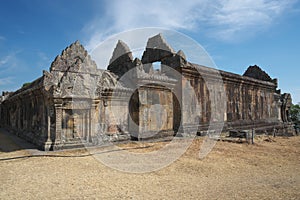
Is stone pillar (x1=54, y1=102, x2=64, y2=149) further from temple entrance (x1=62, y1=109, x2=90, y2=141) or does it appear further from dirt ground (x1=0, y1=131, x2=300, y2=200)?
dirt ground (x1=0, y1=131, x2=300, y2=200)

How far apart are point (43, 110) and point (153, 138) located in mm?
4215

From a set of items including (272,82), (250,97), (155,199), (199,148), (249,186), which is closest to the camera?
(155,199)

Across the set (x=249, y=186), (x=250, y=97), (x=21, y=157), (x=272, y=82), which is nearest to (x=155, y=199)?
(x=249, y=186)

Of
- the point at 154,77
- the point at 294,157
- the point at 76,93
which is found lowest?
the point at 294,157

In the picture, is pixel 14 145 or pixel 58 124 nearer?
pixel 58 124

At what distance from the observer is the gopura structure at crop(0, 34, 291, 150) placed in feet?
22.8

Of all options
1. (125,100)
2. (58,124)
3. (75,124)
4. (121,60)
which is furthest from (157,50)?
(58,124)

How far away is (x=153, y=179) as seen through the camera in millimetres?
4184

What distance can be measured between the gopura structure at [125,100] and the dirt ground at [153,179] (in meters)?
1.32

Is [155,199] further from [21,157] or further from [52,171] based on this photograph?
[21,157]

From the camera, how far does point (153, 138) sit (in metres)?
8.73

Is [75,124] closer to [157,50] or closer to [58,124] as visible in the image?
[58,124]

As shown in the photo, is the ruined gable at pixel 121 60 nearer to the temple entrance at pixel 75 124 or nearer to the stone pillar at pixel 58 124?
the temple entrance at pixel 75 124

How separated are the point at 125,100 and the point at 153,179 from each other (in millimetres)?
4602
